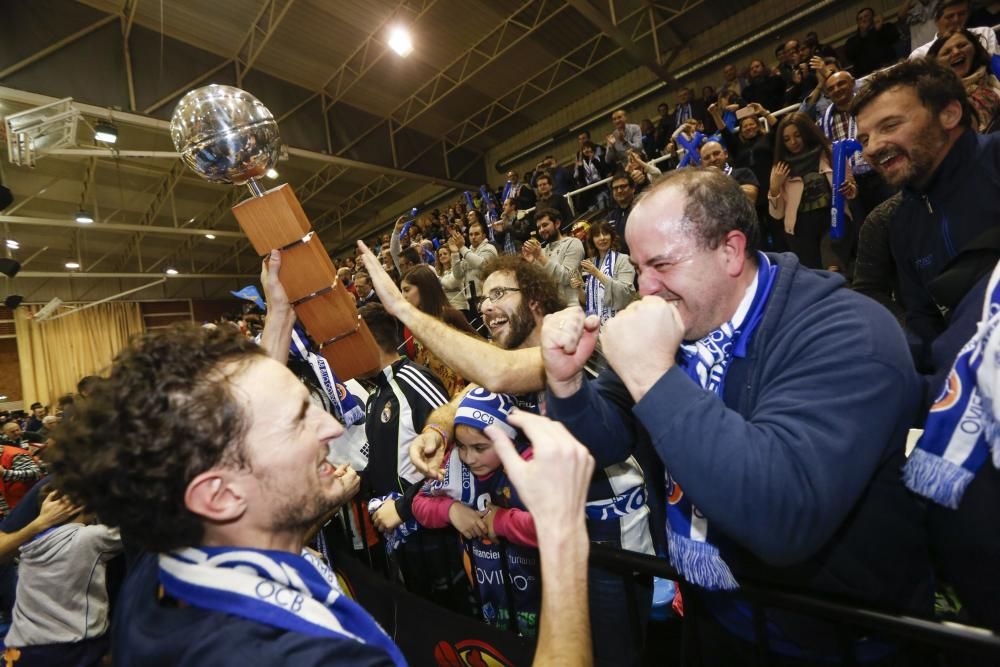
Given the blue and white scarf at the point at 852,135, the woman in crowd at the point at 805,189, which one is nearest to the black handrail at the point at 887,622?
the blue and white scarf at the point at 852,135

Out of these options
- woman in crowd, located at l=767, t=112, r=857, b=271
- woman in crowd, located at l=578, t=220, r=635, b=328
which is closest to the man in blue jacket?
woman in crowd, located at l=767, t=112, r=857, b=271

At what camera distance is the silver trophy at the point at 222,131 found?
5.87 feet

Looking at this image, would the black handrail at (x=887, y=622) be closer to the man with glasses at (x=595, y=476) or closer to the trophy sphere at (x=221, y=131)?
the man with glasses at (x=595, y=476)

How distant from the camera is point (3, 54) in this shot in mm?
6656

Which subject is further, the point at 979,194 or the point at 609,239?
the point at 609,239

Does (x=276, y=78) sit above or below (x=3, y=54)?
above

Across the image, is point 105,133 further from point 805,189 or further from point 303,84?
point 805,189

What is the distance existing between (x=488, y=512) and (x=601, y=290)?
10.9ft

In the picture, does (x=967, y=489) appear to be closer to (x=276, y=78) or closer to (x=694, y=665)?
(x=694, y=665)

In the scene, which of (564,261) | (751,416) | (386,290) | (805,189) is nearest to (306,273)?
(386,290)

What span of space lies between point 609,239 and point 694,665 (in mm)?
4200

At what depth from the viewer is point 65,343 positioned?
58.3 ft

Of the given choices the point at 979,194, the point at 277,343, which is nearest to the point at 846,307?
the point at 979,194

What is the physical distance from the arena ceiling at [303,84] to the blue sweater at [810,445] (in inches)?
343
